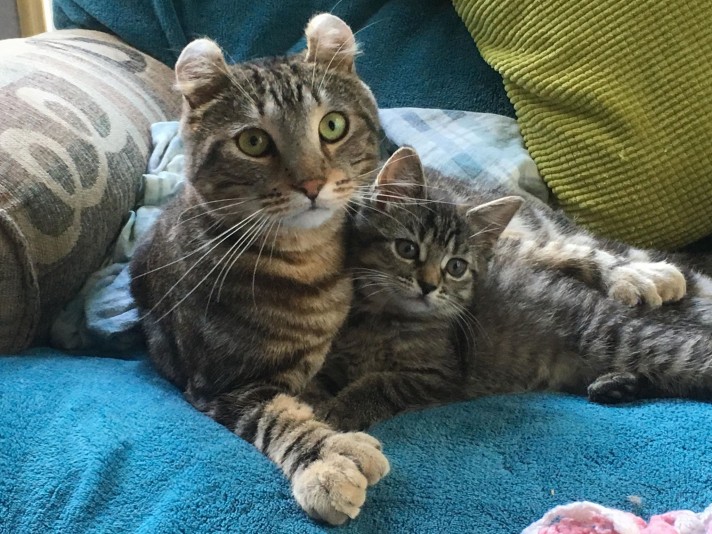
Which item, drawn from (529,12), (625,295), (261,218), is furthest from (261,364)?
(529,12)

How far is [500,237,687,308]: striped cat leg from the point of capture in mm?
1316

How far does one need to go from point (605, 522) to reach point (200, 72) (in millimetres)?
894

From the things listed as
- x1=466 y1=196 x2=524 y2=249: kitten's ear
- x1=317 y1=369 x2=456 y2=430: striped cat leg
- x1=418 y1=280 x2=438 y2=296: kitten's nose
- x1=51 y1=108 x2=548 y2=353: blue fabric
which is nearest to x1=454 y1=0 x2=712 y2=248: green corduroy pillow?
x1=51 y1=108 x2=548 y2=353: blue fabric

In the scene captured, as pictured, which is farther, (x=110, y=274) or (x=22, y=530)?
(x=110, y=274)

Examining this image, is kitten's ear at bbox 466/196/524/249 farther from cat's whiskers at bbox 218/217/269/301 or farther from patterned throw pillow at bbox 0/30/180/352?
patterned throw pillow at bbox 0/30/180/352

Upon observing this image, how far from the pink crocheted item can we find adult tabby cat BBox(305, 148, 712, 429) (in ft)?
1.31

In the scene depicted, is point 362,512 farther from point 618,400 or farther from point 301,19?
point 301,19

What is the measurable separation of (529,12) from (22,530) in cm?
135

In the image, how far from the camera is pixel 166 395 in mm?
1146

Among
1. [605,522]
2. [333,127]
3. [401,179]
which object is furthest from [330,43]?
[605,522]

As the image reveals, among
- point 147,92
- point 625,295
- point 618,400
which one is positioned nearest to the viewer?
point 618,400

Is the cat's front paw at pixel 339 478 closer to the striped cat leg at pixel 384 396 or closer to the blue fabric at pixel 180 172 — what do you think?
the striped cat leg at pixel 384 396

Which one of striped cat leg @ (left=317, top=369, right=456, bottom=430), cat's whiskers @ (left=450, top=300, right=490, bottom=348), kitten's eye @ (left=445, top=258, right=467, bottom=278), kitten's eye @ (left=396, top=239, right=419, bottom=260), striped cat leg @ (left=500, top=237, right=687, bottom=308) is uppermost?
kitten's eye @ (left=396, top=239, right=419, bottom=260)

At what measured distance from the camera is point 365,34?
5.98 ft
